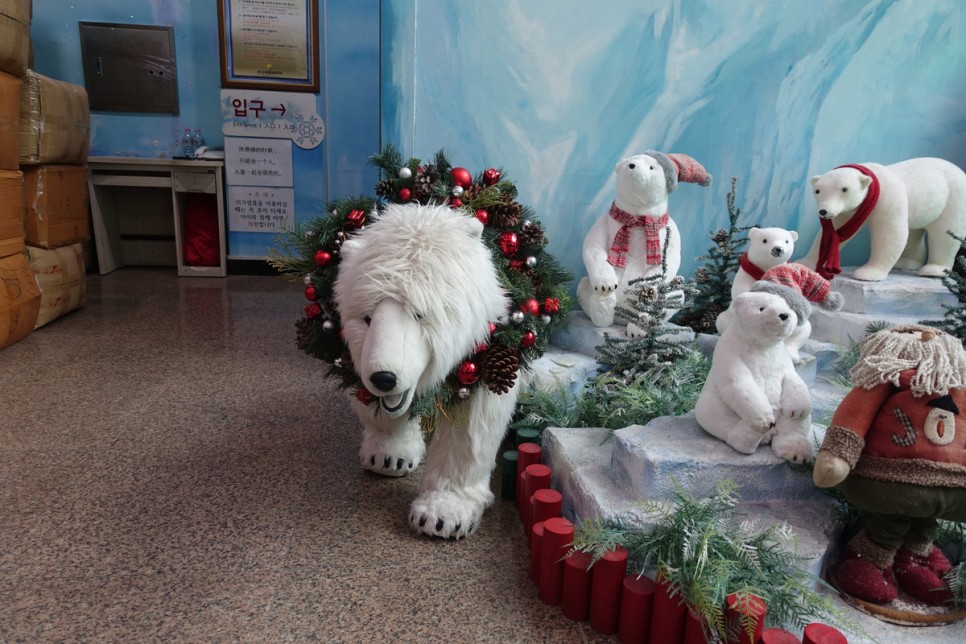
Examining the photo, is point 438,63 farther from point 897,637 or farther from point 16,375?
point 897,637

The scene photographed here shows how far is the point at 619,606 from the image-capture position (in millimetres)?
1062

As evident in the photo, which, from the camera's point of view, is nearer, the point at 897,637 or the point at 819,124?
the point at 897,637

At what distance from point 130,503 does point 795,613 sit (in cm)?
130

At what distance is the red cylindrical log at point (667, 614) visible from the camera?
985 mm

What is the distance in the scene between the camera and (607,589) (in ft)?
3.44

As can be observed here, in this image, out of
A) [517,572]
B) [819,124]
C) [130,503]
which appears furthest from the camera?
[819,124]

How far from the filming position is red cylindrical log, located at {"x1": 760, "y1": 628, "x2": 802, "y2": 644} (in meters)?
0.89

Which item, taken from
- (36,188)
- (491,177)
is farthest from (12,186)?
→ (491,177)

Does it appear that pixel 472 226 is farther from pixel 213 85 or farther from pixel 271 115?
pixel 213 85

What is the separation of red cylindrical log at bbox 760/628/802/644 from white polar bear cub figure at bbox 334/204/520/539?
1.89 ft

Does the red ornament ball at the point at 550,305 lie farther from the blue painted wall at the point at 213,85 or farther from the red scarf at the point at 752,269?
the blue painted wall at the point at 213,85

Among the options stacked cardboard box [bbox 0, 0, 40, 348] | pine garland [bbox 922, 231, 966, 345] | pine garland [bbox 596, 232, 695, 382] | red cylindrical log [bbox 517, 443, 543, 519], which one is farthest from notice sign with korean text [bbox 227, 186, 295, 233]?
pine garland [bbox 922, 231, 966, 345]

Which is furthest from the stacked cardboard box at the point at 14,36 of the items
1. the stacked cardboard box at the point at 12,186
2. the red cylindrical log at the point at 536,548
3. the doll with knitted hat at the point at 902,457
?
the doll with knitted hat at the point at 902,457

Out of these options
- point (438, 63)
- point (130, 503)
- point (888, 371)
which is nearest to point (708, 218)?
point (438, 63)
